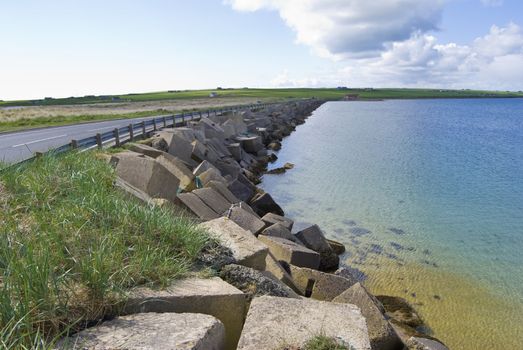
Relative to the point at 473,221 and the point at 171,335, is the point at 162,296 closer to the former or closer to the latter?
the point at 171,335

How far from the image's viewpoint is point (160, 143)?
12.7m

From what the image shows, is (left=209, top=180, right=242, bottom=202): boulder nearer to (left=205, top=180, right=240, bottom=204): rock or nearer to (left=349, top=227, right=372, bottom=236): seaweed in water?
(left=205, top=180, right=240, bottom=204): rock

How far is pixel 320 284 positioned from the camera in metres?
6.07

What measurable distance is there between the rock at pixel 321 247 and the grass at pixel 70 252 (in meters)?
4.82

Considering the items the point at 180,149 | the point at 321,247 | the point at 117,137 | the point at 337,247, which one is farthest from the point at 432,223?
the point at 117,137

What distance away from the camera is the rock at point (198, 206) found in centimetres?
762

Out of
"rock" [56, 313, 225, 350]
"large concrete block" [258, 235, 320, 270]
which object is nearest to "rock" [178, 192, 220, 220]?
"large concrete block" [258, 235, 320, 270]

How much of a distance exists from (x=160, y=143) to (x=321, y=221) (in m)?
5.57

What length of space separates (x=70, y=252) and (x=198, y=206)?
433 centimetres

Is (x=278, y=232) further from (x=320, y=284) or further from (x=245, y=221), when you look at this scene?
(x=320, y=284)

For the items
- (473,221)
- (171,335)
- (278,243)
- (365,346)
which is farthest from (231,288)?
(473,221)

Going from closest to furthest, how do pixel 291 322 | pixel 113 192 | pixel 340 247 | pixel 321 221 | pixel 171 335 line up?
pixel 171 335 → pixel 291 322 → pixel 113 192 → pixel 340 247 → pixel 321 221

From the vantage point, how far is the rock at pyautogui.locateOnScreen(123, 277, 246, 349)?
10.8 ft

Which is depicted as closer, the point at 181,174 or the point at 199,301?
the point at 199,301
